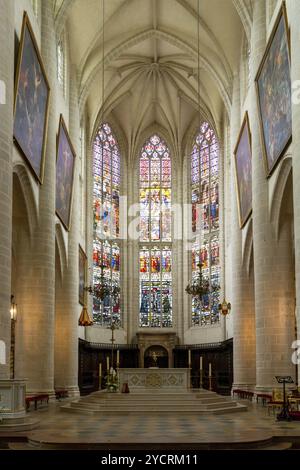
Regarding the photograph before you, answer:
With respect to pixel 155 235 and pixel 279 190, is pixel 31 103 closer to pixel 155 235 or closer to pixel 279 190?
pixel 279 190

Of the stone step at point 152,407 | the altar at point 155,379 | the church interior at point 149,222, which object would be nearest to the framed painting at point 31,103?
the church interior at point 149,222

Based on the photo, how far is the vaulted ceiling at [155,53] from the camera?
104ft

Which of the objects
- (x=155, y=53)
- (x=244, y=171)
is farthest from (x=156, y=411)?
(x=155, y=53)

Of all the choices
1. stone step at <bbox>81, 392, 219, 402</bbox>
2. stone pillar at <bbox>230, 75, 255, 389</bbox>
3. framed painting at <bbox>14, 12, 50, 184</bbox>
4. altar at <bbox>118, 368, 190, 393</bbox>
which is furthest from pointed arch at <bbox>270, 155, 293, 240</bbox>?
stone pillar at <bbox>230, 75, 255, 389</bbox>

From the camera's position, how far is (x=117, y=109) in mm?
43219

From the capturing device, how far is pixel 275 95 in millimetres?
21797

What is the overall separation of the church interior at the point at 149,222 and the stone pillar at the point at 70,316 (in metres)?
A: 0.09

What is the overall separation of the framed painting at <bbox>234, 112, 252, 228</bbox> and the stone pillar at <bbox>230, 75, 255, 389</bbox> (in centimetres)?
158

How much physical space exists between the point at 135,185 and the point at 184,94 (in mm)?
6622

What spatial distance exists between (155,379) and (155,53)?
65.9ft
